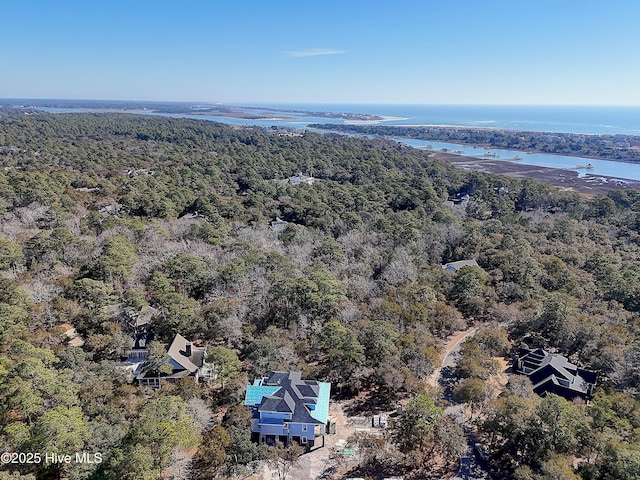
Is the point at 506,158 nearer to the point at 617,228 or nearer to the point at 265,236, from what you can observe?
the point at 617,228

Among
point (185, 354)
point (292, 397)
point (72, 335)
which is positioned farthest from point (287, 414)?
point (72, 335)

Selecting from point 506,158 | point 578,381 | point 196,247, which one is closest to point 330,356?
point 578,381

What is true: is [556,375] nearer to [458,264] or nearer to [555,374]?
[555,374]

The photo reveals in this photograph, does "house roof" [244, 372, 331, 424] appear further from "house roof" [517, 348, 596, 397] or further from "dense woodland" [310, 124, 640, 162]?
"dense woodland" [310, 124, 640, 162]

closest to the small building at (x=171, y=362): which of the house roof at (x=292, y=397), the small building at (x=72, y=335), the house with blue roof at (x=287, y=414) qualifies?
the small building at (x=72, y=335)

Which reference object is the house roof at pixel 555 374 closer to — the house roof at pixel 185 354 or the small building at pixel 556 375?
the small building at pixel 556 375
